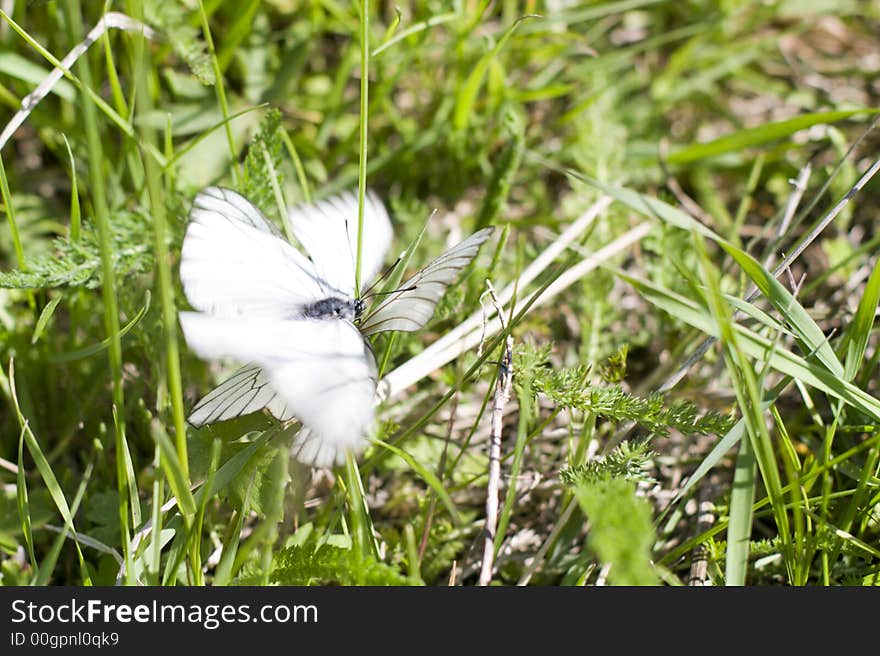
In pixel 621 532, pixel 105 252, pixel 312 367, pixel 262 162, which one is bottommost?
pixel 621 532

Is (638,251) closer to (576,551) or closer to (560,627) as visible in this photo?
(576,551)

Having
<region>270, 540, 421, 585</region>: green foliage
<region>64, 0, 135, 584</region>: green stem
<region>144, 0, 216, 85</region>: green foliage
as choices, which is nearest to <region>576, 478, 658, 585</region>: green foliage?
<region>270, 540, 421, 585</region>: green foliage

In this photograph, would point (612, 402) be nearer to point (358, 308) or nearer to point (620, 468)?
point (620, 468)

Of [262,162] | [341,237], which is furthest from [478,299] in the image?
[262,162]

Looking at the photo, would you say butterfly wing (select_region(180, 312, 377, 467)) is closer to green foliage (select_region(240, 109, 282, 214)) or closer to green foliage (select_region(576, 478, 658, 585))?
green foliage (select_region(576, 478, 658, 585))

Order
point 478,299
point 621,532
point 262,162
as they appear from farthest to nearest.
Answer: point 478,299
point 262,162
point 621,532

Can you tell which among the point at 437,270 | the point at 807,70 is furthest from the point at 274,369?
the point at 807,70

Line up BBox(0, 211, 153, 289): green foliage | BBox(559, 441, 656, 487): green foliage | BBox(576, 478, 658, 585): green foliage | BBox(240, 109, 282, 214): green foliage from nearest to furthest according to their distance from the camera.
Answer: BBox(576, 478, 658, 585): green foliage
BBox(559, 441, 656, 487): green foliage
BBox(0, 211, 153, 289): green foliage
BBox(240, 109, 282, 214): green foliage
